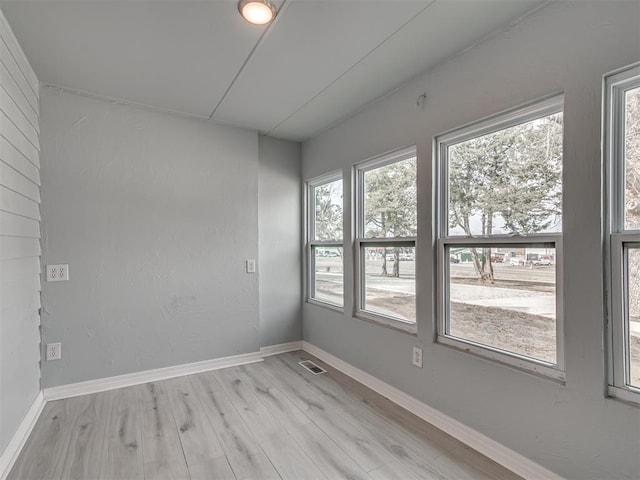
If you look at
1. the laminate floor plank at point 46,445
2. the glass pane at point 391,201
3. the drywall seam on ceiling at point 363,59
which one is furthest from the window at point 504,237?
the laminate floor plank at point 46,445

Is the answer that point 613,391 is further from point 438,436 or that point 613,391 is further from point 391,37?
point 391,37

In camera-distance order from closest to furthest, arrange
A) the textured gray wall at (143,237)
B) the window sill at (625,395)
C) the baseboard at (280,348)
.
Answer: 1. the window sill at (625,395)
2. the textured gray wall at (143,237)
3. the baseboard at (280,348)

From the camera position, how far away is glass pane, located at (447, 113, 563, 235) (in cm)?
173

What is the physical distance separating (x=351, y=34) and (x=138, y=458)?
271 centimetres

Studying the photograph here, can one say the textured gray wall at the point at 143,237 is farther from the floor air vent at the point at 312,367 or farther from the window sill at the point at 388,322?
the window sill at the point at 388,322

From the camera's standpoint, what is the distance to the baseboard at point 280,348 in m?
3.58

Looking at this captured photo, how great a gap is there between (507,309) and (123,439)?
246 cm

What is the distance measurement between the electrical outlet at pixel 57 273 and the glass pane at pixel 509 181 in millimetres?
2931

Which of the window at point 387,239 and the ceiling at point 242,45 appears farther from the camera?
the window at point 387,239

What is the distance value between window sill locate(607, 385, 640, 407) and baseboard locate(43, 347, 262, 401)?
278 cm

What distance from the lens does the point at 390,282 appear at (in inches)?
109


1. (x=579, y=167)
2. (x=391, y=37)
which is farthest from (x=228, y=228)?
(x=579, y=167)

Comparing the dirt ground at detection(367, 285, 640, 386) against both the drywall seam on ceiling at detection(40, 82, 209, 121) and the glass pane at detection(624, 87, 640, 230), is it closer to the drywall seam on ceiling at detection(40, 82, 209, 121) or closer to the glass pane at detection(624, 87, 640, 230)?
the glass pane at detection(624, 87, 640, 230)

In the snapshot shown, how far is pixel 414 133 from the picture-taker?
241 centimetres
